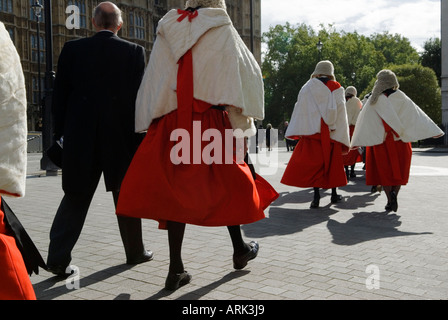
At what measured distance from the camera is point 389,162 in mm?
8102

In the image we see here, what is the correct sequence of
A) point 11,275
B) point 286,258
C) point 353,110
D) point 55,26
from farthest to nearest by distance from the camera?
point 55,26 → point 353,110 → point 286,258 → point 11,275

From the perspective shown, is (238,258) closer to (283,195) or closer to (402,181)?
(402,181)

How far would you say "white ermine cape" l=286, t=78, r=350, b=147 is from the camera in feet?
27.3

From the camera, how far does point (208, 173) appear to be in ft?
12.9

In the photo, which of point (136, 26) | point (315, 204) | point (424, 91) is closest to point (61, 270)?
point (315, 204)

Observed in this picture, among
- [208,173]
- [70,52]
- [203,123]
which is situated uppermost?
[70,52]

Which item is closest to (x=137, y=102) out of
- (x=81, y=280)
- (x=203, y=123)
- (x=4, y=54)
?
(x=203, y=123)

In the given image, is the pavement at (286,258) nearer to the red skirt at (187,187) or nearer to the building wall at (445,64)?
the red skirt at (187,187)

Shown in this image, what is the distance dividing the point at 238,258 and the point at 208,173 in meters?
0.89

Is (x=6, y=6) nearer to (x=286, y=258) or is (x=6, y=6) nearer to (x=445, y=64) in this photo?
(x=445, y=64)

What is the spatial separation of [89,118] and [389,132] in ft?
16.7

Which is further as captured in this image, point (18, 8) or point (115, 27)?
point (18, 8)

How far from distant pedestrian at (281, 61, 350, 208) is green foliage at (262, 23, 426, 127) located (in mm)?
53878
